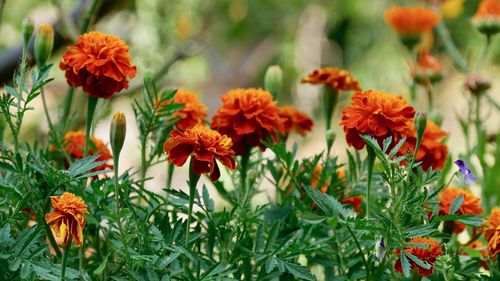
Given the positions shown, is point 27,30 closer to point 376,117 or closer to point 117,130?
point 117,130

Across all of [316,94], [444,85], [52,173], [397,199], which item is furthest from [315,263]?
[444,85]

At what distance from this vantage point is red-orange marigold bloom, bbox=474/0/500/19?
4.60 feet

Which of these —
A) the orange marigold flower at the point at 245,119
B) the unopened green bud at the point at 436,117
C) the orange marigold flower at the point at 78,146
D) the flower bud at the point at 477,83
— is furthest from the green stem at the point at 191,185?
the flower bud at the point at 477,83

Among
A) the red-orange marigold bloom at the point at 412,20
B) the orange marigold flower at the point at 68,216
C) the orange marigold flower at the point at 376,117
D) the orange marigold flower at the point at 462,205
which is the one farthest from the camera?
the red-orange marigold bloom at the point at 412,20

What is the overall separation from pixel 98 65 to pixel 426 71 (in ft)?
2.43

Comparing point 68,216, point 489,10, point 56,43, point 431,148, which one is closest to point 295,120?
point 431,148

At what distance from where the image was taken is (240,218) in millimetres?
818

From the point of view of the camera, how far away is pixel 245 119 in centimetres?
89

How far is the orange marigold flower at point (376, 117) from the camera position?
2.68 ft

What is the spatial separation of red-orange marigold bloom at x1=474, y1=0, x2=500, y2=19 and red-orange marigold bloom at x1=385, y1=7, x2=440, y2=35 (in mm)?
122

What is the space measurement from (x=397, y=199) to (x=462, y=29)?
3.08m

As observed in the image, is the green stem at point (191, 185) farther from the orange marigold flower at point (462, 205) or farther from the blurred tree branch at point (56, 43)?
the blurred tree branch at point (56, 43)

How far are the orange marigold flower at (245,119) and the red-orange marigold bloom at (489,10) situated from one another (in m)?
0.64

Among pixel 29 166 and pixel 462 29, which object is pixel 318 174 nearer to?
pixel 29 166
